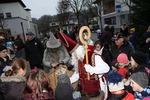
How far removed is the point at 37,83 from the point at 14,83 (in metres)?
0.56

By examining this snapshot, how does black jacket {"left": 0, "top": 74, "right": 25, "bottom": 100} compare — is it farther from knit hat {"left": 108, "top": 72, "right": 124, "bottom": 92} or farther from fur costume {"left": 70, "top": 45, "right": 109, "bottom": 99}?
knit hat {"left": 108, "top": 72, "right": 124, "bottom": 92}

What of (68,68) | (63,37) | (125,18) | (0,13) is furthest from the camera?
(0,13)

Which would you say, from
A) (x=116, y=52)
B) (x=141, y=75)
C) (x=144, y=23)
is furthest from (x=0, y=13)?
(x=141, y=75)

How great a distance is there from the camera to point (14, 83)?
2.93 m

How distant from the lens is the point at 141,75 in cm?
315

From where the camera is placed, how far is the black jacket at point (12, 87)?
2775 millimetres

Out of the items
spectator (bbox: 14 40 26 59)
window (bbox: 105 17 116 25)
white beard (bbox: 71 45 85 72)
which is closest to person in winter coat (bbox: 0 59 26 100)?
white beard (bbox: 71 45 85 72)

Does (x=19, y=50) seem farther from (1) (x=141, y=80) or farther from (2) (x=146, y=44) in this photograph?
(1) (x=141, y=80)

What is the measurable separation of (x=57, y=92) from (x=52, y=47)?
2.28m

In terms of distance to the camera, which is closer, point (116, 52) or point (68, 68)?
point (68, 68)

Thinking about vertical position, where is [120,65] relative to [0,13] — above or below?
below

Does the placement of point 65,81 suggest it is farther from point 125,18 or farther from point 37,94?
point 125,18

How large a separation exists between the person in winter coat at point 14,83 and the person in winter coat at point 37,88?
0.88ft

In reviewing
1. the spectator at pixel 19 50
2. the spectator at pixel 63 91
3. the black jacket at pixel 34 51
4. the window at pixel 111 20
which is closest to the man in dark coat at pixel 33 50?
the black jacket at pixel 34 51
